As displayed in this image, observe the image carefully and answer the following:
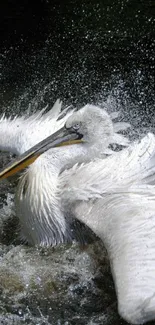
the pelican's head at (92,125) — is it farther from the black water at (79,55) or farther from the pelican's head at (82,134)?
the black water at (79,55)

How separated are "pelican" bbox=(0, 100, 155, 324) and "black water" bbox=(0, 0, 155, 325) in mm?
1782

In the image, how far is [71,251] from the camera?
4.14 m

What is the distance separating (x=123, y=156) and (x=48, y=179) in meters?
0.50

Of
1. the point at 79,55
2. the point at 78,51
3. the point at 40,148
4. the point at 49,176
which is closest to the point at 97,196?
the point at 49,176

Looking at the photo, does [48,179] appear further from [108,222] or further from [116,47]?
[116,47]

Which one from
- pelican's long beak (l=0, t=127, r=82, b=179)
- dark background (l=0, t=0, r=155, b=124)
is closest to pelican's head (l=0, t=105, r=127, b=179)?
pelican's long beak (l=0, t=127, r=82, b=179)

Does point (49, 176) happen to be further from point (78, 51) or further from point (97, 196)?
point (78, 51)

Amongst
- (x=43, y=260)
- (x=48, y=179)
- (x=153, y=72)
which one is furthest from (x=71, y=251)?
(x=153, y=72)

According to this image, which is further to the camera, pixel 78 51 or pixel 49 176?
pixel 78 51

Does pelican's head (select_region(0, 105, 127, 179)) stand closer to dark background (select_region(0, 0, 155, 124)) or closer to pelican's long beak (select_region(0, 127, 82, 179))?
pelican's long beak (select_region(0, 127, 82, 179))

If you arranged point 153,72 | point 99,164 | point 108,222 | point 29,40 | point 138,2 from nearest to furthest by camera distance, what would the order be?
point 108,222 < point 99,164 < point 153,72 < point 29,40 < point 138,2

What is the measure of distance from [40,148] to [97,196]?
1.88 ft

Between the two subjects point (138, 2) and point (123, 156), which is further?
point (138, 2)

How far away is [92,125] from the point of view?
4230 millimetres
